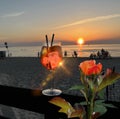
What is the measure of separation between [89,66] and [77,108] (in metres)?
0.19

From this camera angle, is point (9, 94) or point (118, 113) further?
point (9, 94)

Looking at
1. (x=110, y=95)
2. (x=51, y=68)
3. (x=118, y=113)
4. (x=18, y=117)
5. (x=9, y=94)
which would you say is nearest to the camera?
(x=118, y=113)

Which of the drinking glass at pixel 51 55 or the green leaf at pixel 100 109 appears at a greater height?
the drinking glass at pixel 51 55

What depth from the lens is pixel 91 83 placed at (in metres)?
1.06

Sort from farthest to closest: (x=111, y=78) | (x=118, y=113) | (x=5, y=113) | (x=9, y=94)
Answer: (x=5, y=113) < (x=9, y=94) < (x=118, y=113) < (x=111, y=78)

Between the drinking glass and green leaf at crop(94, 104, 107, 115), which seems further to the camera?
the drinking glass

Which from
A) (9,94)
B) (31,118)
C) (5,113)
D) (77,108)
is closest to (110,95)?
(31,118)

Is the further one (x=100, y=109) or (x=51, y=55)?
(x=51, y=55)

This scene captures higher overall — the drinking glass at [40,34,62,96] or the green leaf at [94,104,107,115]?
the drinking glass at [40,34,62,96]

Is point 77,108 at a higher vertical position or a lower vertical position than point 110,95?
higher

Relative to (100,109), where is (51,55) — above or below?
above

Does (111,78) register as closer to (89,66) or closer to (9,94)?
(89,66)

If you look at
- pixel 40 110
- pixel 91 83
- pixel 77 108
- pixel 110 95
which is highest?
pixel 91 83

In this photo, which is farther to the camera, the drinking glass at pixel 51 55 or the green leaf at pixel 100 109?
the drinking glass at pixel 51 55
